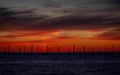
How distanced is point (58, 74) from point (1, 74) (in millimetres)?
14793

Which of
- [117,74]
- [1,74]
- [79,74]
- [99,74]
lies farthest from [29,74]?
[117,74]

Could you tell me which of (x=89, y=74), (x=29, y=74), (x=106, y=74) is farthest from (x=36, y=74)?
(x=106, y=74)

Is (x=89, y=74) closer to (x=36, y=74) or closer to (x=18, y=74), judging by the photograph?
(x=36, y=74)

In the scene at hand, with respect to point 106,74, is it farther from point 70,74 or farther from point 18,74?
point 18,74

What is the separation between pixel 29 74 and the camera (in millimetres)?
73875

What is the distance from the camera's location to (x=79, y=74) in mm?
71750

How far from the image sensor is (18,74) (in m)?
74.2

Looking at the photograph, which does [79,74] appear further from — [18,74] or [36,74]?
[18,74]

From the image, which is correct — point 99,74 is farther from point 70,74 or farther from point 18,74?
point 18,74

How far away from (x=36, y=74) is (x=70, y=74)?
9.06 m

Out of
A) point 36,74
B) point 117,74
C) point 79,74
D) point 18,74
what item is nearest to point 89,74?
point 79,74

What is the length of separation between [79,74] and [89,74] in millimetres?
2571

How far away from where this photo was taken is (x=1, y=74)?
71.9 m

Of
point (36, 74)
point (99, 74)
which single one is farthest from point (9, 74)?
point (99, 74)
